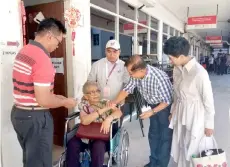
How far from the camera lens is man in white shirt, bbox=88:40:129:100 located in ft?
8.30

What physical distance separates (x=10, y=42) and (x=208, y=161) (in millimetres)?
1856

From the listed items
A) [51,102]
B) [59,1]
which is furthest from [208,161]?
[59,1]

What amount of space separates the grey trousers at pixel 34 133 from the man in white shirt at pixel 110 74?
109cm

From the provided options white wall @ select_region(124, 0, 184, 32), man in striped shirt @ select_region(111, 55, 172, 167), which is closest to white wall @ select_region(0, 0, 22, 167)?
Answer: man in striped shirt @ select_region(111, 55, 172, 167)

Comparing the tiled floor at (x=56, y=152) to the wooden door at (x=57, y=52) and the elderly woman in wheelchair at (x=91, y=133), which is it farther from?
the elderly woman in wheelchair at (x=91, y=133)

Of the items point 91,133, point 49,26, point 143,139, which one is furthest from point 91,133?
point 143,139

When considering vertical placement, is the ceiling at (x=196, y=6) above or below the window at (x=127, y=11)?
above

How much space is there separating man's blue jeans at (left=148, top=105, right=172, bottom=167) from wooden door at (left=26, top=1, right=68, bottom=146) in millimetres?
1187

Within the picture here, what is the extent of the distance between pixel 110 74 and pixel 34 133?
1280mm

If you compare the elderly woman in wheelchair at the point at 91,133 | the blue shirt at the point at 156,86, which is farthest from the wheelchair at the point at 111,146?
the blue shirt at the point at 156,86

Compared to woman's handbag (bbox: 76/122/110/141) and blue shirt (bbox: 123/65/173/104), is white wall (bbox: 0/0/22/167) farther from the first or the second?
blue shirt (bbox: 123/65/173/104)

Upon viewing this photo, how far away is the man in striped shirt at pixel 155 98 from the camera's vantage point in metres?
2.00

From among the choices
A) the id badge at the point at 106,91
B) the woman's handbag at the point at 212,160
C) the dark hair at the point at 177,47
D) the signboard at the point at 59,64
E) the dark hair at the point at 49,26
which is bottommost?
the woman's handbag at the point at 212,160

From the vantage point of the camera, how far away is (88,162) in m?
1.94
